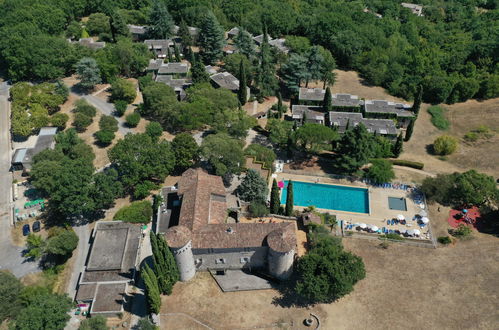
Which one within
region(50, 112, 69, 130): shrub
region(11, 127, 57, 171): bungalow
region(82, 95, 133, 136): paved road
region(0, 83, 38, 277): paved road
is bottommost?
region(0, 83, 38, 277): paved road

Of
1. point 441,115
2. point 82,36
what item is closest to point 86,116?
point 82,36

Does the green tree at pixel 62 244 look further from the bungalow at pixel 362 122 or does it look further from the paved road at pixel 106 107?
the bungalow at pixel 362 122

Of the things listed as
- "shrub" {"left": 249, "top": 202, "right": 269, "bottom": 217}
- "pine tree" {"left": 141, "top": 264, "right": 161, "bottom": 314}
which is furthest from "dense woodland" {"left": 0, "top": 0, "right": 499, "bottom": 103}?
"pine tree" {"left": 141, "top": 264, "right": 161, "bottom": 314}

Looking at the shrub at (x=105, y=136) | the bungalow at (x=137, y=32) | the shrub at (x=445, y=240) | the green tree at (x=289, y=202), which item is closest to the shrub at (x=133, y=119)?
the shrub at (x=105, y=136)

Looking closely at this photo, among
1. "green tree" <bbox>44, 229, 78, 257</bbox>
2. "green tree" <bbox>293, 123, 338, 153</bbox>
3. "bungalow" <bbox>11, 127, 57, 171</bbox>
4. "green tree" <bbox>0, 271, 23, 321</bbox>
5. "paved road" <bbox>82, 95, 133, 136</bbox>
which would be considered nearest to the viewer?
"green tree" <bbox>0, 271, 23, 321</bbox>

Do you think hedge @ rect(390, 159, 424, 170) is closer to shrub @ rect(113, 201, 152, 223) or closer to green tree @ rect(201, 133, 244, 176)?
green tree @ rect(201, 133, 244, 176)

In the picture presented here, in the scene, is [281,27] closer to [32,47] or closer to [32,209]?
[32,47]

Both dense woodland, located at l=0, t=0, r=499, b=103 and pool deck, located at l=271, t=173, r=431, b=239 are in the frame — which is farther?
dense woodland, located at l=0, t=0, r=499, b=103
